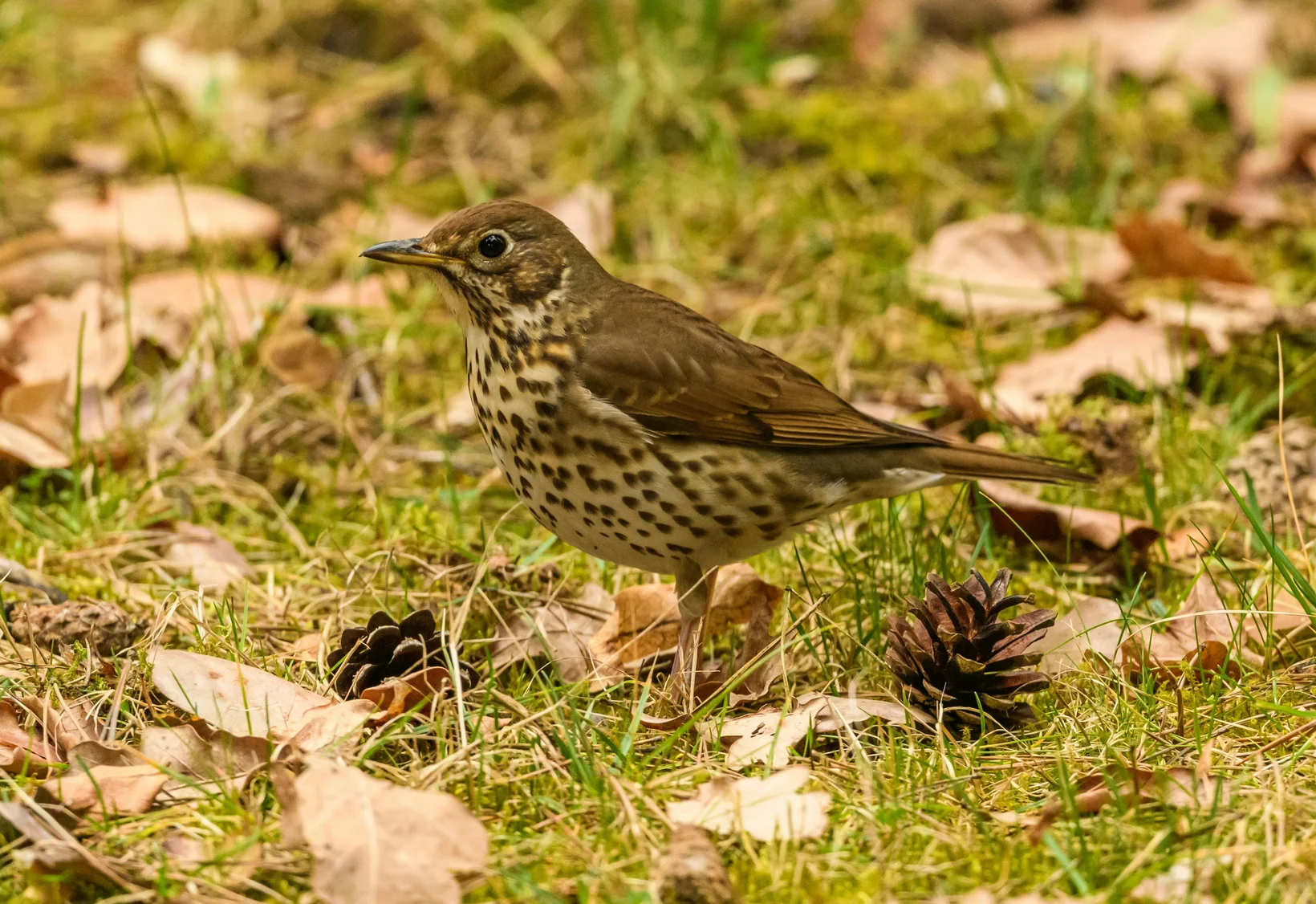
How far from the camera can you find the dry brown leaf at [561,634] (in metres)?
3.03

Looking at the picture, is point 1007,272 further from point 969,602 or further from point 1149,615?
point 969,602

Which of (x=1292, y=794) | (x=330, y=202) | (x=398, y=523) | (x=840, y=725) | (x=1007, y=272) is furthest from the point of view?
(x=330, y=202)

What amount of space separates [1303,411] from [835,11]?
10.9 feet

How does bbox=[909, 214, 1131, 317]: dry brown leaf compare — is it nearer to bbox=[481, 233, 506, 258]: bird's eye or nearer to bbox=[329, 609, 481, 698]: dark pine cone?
bbox=[481, 233, 506, 258]: bird's eye

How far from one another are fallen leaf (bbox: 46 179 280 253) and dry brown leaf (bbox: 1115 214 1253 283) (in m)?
2.64

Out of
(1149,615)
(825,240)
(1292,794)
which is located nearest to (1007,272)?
(825,240)

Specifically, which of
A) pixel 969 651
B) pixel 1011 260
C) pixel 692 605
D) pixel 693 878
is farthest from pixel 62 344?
pixel 1011 260

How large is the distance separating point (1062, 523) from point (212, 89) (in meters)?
3.72

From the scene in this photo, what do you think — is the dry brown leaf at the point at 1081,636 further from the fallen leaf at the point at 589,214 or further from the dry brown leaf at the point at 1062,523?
the fallen leaf at the point at 589,214

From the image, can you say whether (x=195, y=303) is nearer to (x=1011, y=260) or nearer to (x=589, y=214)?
(x=589, y=214)

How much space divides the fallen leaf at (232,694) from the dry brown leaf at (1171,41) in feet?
14.3

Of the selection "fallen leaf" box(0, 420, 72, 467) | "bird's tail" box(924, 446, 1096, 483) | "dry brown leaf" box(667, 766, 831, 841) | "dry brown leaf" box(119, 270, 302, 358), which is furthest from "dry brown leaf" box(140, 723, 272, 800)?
"dry brown leaf" box(119, 270, 302, 358)

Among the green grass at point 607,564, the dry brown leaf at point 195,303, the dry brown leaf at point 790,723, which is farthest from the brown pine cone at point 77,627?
the dry brown leaf at point 195,303

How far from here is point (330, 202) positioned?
5.41m
